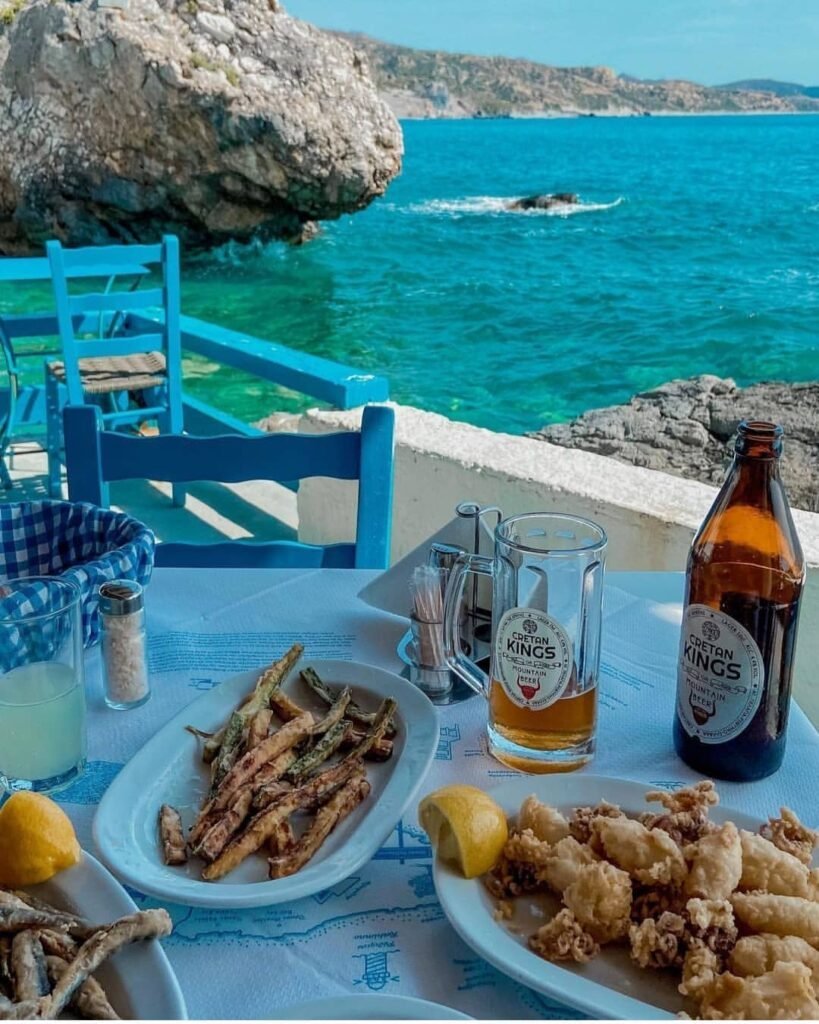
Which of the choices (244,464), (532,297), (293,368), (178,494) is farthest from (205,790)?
(532,297)

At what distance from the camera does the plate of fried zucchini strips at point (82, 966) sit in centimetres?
57

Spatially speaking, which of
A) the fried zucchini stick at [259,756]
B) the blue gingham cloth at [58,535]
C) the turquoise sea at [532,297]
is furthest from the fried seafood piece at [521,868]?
the turquoise sea at [532,297]

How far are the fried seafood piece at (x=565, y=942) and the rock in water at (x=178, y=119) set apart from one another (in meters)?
17.4

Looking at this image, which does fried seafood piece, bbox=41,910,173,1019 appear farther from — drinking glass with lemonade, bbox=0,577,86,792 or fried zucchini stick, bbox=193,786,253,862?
drinking glass with lemonade, bbox=0,577,86,792

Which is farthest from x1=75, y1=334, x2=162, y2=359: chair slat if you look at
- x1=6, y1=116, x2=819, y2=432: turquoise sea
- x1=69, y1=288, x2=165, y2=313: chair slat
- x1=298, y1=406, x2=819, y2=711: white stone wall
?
x1=6, y1=116, x2=819, y2=432: turquoise sea

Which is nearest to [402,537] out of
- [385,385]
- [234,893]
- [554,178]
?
[385,385]

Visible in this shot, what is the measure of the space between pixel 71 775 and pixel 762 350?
15.4m

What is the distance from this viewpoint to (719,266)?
23516mm

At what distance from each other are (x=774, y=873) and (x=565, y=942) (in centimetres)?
15

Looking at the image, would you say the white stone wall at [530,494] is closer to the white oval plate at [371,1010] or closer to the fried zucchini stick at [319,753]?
the fried zucchini stick at [319,753]

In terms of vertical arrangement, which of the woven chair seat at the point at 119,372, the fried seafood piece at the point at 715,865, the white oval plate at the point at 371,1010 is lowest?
the woven chair seat at the point at 119,372

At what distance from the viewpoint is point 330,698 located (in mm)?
1009

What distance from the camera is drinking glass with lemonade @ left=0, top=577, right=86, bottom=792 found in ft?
2.88

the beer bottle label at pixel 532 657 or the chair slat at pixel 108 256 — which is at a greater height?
the chair slat at pixel 108 256
